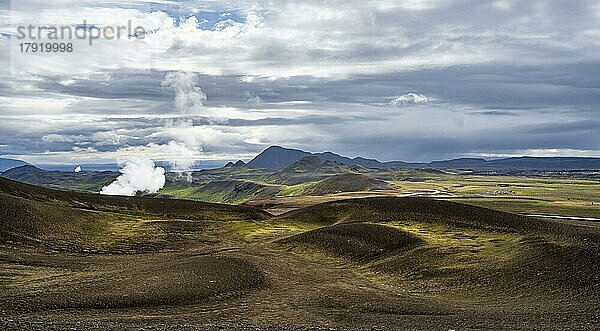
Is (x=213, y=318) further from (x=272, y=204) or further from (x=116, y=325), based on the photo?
(x=272, y=204)

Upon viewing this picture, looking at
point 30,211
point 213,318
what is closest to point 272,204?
point 30,211

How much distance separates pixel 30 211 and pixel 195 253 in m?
25.4

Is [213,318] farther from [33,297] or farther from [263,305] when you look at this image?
[33,297]

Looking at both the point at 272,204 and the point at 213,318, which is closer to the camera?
the point at 213,318

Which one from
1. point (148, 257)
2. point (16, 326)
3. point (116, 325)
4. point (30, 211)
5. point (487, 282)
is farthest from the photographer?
point (30, 211)

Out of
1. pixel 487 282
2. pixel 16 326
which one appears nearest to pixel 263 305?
pixel 16 326

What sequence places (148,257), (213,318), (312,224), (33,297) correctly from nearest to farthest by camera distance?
(213,318), (33,297), (148,257), (312,224)

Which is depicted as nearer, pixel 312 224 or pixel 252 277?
pixel 252 277

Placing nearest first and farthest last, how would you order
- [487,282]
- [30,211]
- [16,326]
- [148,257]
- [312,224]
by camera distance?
1. [16,326]
2. [487,282]
3. [148,257]
4. [30,211]
5. [312,224]

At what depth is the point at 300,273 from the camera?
5312 cm

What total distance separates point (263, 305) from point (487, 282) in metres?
18.6

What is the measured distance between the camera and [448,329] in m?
30.7

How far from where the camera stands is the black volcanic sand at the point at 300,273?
33.9 meters

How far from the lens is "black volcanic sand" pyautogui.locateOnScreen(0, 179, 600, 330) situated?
3388cm
